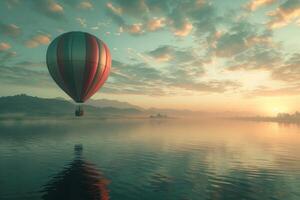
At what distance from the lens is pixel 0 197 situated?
1259 inches

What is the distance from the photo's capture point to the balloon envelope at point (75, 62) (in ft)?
204

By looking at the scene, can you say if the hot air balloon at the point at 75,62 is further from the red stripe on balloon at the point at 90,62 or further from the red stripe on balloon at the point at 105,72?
the red stripe on balloon at the point at 105,72

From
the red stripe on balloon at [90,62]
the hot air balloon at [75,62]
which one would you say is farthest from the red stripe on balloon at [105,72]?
the red stripe on balloon at [90,62]

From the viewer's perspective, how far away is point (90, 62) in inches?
2486

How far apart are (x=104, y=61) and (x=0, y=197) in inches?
1634

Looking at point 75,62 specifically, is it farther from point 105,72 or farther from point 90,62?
point 105,72

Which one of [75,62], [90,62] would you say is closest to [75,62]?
[75,62]

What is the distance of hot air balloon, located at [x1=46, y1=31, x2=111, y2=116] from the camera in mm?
62031

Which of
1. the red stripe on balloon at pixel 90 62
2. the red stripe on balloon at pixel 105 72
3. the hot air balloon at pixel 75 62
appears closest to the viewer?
the hot air balloon at pixel 75 62

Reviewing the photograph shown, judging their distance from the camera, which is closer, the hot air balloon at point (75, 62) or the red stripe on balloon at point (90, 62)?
the hot air balloon at point (75, 62)

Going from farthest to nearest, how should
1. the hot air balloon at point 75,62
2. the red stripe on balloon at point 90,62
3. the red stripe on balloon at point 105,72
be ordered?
the red stripe on balloon at point 105,72 < the red stripe on balloon at point 90,62 < the hot air balloon at point 75,62

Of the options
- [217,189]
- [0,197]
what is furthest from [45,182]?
[217,189]

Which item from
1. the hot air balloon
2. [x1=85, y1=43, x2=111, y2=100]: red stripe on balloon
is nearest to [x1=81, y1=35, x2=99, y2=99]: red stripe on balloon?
the hot air balloon

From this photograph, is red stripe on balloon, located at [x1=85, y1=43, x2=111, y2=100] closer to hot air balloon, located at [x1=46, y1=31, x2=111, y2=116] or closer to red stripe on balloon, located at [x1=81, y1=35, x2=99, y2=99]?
hot air balloon, located at [x1=46, y1=31, x2=111, y2=116]
